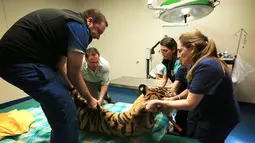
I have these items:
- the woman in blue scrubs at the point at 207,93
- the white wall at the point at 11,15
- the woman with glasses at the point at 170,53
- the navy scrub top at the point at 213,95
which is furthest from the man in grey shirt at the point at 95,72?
the white wall at the point at 11,15

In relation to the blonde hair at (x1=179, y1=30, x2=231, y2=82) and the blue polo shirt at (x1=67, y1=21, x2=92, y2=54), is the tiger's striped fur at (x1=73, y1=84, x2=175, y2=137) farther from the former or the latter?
the blue polo shirt at (x1=67, y1=21, x2=92, y2=54)

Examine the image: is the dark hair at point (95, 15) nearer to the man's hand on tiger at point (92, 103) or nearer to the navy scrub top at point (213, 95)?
the man's hand on tiger at point (92, 103)

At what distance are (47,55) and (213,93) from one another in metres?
1.00

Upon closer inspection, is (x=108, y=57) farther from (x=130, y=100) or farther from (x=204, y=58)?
(x=204, y=58)

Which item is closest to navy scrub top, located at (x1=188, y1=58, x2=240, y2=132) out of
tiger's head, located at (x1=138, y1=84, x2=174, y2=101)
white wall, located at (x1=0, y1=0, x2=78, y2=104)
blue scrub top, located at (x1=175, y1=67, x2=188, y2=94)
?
tiger's head, located at (x1=138, y1=84, x2=174, y2=101)

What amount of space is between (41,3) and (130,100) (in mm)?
2616

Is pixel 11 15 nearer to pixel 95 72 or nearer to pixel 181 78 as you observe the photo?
pixel 95 72

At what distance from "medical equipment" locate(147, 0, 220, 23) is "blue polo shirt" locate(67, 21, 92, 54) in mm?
1208

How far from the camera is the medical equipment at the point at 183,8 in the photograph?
1.79 metres

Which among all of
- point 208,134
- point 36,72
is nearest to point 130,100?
point 208,134

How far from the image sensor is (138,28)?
3.72 meters

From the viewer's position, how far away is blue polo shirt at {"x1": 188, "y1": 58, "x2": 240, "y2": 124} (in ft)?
3.33

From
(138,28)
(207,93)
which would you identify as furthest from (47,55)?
(138,28)

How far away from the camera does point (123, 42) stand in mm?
4000
